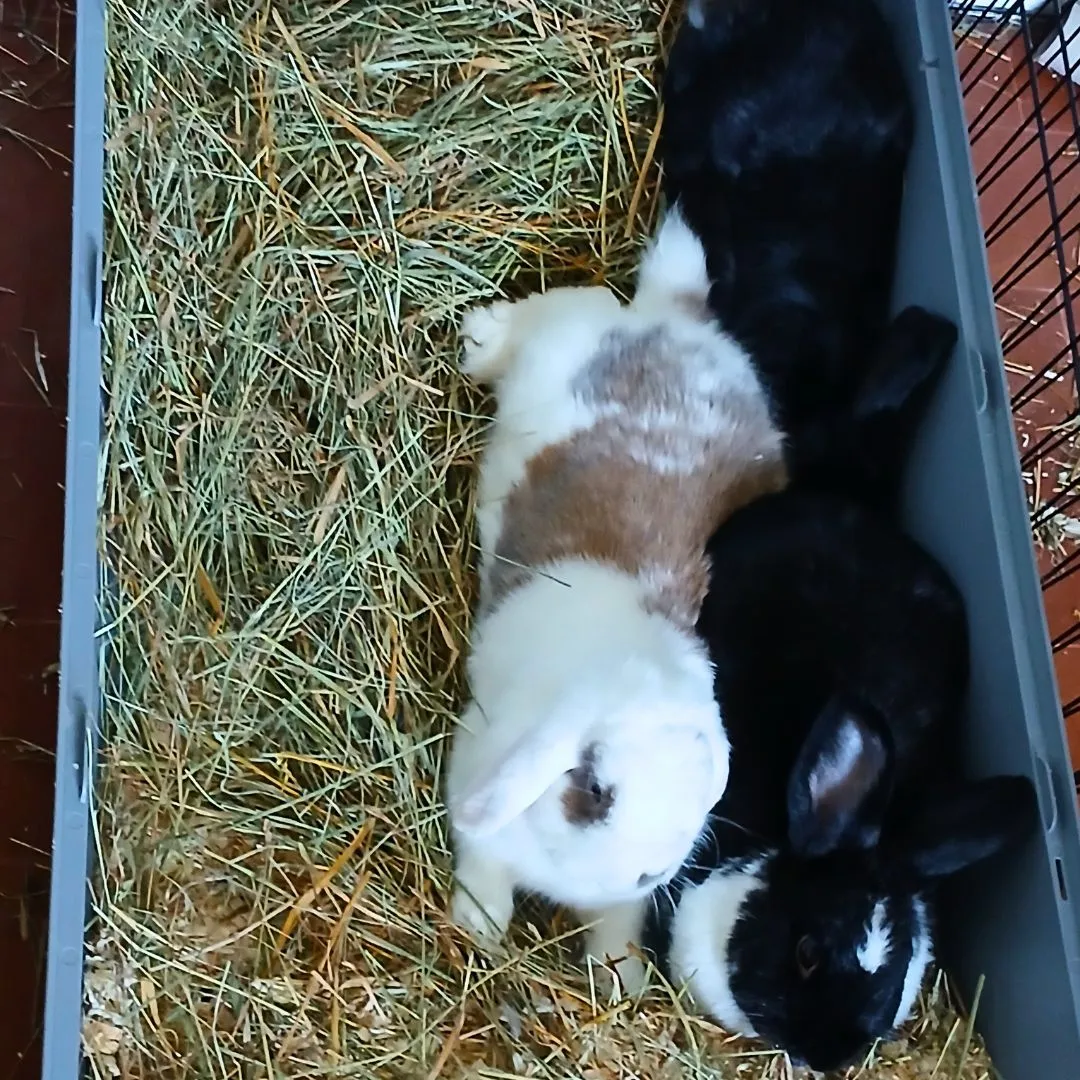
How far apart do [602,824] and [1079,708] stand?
962 millimetres

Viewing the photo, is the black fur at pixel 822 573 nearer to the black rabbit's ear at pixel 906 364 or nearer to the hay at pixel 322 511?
the black rabbit's ear at pixel 906 364

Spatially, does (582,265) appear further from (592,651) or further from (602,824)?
(602,824)

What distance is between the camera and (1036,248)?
2.53 meters

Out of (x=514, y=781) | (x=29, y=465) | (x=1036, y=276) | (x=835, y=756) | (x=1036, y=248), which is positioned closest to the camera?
(x=514, y=781)

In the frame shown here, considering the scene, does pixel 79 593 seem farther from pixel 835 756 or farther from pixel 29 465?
pixel 835 756

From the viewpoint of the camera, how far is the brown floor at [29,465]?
6.92ft

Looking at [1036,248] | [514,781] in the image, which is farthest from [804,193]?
[514,781]

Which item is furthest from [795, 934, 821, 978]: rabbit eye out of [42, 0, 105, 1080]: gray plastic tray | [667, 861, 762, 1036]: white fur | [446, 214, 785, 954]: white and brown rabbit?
[42, 0, 105, 1080]: gray plastic tray

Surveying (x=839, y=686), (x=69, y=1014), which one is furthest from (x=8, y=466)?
(x=839, y=686)

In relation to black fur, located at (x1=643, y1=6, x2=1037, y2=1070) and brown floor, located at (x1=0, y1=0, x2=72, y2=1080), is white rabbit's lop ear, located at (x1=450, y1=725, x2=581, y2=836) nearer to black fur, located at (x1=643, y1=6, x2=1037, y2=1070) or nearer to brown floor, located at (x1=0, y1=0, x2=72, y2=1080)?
black fur, located at (x1=643, y1=6, x2=1037, y2=1070)

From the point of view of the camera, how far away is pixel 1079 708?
220 cm

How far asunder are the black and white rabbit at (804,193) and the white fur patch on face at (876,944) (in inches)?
29.1

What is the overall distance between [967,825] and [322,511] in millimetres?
1064

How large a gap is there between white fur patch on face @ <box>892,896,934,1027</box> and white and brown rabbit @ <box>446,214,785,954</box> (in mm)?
365
